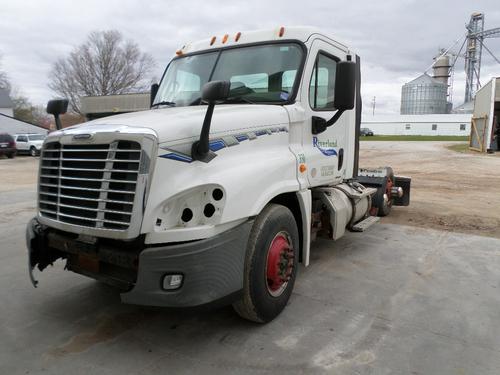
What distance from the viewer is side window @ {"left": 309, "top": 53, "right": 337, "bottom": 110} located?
4.48 metres

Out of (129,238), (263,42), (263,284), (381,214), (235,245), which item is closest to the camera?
(129,238)

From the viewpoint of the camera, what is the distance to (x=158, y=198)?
9.69ft

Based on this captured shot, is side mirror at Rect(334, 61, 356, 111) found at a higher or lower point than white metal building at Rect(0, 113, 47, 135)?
lower

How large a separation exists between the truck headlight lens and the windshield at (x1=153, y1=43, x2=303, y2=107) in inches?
78.7

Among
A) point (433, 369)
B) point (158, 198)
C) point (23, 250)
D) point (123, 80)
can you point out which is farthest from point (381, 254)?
point (123, 80)

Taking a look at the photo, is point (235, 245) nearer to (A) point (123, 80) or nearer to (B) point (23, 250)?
(B) point (23, 250)

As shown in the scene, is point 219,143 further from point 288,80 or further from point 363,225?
point 363,225

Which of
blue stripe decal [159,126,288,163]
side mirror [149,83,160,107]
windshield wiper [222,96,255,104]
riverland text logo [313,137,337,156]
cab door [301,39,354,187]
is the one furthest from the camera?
side mirror [149,83,160,107]

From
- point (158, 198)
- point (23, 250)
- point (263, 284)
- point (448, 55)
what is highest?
point (448, 55)

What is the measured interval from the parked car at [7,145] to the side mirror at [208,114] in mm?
28730

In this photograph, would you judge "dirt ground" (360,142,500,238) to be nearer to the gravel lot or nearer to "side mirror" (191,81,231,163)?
the gravel lot

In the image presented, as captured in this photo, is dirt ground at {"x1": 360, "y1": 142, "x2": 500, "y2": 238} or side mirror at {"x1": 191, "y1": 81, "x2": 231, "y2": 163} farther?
dirt ground at {"x1": 360, "y1": 142, "x2": 500, "y2": 238}

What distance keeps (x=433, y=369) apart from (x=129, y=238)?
243cm

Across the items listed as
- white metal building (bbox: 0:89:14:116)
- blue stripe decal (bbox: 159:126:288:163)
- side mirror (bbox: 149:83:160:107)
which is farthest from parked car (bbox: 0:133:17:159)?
white metal building (bbox: 0:89:14:116)
